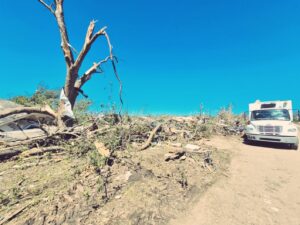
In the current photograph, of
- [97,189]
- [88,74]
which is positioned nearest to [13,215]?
[97,189]

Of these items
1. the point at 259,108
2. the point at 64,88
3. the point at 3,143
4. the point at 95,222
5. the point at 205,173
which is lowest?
the point at 95,222

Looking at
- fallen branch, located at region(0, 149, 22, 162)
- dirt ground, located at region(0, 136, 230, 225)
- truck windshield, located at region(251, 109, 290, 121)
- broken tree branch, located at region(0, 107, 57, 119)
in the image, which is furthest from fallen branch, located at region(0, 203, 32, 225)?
truck windshield, located at region(251, 109, 290, 121)

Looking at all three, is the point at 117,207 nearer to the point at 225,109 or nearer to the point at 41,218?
the point at 41,218

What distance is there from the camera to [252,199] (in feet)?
14.5

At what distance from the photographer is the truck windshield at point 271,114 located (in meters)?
10.8

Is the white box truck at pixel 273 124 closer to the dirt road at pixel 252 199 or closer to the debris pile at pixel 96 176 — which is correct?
the dirt road at pixel 252 199

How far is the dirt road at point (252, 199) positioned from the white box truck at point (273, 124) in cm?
345

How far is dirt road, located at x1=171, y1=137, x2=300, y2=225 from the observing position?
3.65 meters

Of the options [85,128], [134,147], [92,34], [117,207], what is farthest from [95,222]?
[92,34]

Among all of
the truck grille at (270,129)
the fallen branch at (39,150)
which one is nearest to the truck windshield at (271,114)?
the truck grille at (270,129)

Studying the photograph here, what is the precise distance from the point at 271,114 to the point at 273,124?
1.10m

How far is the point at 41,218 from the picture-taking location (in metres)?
3.03

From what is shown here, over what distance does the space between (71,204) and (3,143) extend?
346 centimetres

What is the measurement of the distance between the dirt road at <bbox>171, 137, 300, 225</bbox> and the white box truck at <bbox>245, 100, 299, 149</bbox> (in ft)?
11.3
